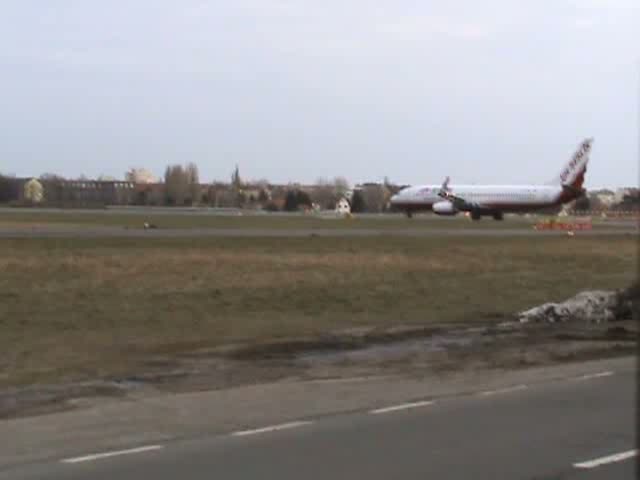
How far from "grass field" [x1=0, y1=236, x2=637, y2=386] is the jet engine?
177ft

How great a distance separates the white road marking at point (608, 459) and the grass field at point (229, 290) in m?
7.50

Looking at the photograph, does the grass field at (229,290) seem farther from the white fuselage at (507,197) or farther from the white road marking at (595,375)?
the white fuselage at (507,197)

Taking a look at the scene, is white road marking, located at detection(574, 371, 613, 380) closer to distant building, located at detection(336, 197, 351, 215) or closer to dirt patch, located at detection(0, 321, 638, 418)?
dirt patch, located at detection(0, 321, 638, 418)

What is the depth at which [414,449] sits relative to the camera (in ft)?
28.7

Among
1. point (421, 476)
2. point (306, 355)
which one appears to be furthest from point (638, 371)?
point (421, 476)

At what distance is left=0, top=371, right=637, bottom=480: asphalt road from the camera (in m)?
7.91

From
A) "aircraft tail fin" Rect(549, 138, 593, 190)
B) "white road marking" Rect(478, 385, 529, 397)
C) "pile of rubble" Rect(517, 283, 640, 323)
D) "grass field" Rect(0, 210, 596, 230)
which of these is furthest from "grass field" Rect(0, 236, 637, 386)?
"aircraft tail fin" Rect(549, 138, 593, 190)

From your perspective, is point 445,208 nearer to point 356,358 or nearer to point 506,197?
point 506,197

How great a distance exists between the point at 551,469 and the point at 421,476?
1011mm

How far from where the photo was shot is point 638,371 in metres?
13.4

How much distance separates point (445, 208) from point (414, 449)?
299 feet

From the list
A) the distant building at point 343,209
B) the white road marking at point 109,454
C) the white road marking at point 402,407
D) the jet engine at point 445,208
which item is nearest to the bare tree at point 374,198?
the distant building at point 343,209

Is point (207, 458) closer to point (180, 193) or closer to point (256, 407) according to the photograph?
point (256, 407)

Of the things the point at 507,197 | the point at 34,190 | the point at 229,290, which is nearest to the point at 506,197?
the point at 507,197
